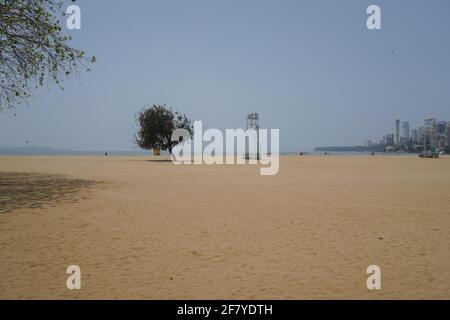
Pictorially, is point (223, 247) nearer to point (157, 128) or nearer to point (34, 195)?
point (34, 195)

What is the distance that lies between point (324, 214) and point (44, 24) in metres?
17.9

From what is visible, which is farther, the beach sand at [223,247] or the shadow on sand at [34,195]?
the shadow on sand at [34,195]

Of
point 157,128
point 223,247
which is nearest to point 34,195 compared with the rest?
point 223,247

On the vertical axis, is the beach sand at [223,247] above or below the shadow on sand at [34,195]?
below

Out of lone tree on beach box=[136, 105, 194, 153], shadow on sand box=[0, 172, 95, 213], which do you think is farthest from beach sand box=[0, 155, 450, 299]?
lone tree on beach box=[136, 105, 194, 153]

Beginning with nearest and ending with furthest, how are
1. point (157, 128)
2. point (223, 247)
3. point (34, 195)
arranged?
1. point (223, 247)
2. point (34, 195)
3. point (157, 128)

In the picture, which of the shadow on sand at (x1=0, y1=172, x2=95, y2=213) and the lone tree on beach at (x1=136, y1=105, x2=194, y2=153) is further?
the lone tree on beach at (x1=136, y1=105, x2=194, y2=153)

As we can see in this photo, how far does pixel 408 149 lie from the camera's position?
192 meters

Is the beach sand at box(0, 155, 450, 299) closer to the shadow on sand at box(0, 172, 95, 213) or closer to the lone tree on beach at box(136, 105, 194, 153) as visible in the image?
the shadow on sand at box(0, 172, 95, 213)

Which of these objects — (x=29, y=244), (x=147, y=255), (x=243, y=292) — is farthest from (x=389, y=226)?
(x=29, y=244)

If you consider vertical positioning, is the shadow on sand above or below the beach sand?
above

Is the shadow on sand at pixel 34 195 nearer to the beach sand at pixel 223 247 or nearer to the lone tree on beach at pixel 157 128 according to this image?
the beach sand at pixel 223 247

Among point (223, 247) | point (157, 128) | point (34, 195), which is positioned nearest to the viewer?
point (223, 247)

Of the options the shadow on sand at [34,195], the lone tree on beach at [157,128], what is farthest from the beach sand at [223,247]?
the lone tree on beach at [157,128]
